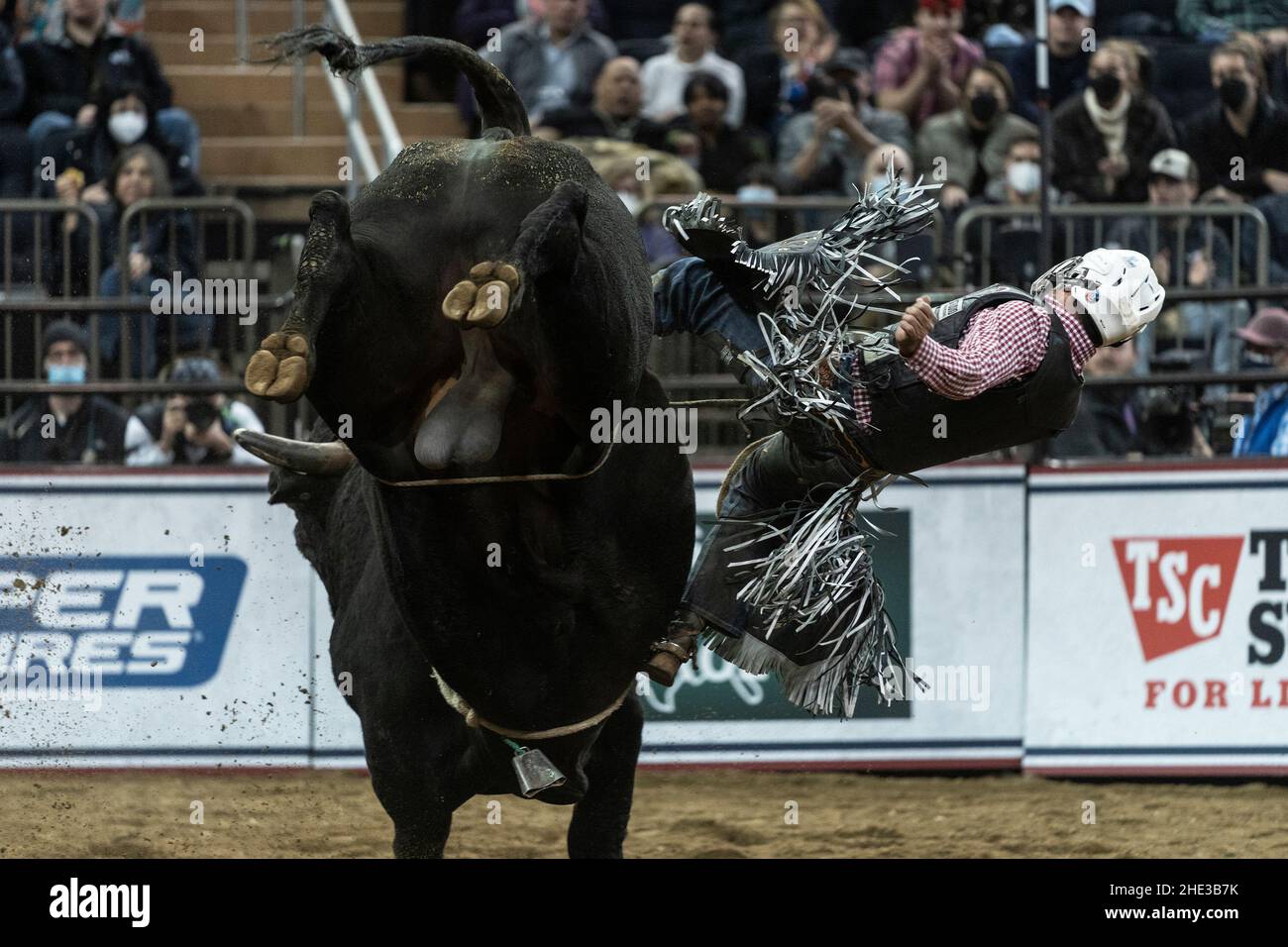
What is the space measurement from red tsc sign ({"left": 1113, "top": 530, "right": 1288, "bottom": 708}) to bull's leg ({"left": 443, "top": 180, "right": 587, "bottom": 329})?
5.21m

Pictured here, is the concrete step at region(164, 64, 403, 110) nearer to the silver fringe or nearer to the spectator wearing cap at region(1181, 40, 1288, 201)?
the spectator wearing cap at region(1181, 40, 1288, 201)

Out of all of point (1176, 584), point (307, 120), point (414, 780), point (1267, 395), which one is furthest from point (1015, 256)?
point (307, 120)

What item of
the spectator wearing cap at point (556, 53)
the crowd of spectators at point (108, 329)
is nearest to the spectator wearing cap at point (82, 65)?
the crowd of spectators at point (108, 329)

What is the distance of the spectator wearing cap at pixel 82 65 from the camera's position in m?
9.81

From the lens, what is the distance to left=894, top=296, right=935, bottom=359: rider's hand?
3879 millimetres

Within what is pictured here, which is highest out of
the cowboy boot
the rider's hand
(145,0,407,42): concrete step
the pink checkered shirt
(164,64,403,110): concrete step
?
(145,0,407,42): concrete step

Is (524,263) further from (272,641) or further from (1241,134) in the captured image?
(1241,134)

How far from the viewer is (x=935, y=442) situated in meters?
4.16

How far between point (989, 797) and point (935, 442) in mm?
3839

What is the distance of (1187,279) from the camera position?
8328 mm

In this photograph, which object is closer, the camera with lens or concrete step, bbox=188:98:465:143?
the camera with lens

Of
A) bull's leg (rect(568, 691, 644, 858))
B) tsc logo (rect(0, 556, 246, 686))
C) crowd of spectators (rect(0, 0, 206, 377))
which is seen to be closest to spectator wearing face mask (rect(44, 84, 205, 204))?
crowd of spectators (rect(0, 0, 206, 377))
